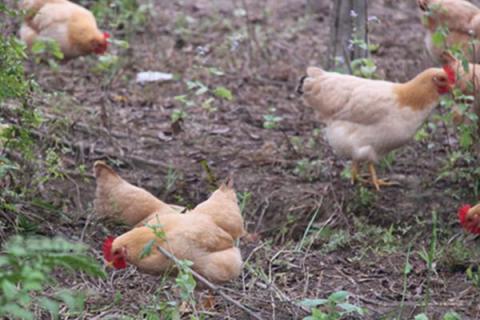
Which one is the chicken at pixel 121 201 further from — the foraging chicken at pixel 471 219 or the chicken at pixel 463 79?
the chicken at pixel 463 79

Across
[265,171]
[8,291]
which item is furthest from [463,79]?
[8,291]

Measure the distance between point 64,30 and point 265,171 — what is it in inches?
101

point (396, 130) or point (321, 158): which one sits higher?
point (396, 130)

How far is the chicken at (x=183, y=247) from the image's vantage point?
4.54 meters

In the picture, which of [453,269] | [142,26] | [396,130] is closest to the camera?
[453,269]

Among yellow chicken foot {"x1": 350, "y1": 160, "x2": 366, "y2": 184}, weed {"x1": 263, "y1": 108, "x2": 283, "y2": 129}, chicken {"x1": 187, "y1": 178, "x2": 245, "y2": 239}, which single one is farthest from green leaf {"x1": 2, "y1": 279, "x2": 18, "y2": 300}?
weed {"x1": 263, "y1": 108, "x2": 283, "y2": 129}

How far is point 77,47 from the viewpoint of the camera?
821cm

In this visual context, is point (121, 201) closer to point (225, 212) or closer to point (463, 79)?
point (225, 212)

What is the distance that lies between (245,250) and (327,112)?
1.20 m

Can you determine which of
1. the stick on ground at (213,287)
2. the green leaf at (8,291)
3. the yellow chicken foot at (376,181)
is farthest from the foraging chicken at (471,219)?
the green leaf at (8,291)

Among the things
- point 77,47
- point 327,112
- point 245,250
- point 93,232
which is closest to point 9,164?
point 93,232

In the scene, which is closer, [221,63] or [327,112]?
[327,112]

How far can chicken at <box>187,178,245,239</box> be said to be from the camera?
4988 millimetres

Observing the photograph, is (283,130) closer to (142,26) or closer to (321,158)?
(321,158)
